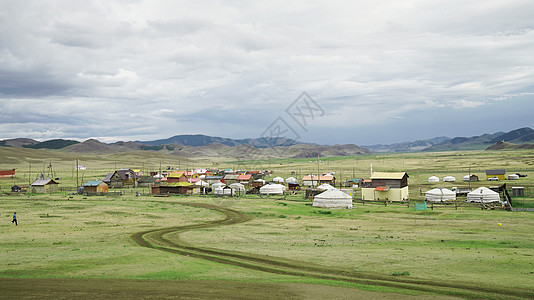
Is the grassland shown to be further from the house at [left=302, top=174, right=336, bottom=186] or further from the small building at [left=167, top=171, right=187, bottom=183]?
the small building at [left=167, top=171, right=187, bottom=183]

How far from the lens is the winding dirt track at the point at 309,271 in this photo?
1938cm

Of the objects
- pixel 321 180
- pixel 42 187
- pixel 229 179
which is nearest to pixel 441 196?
pixel 321 180

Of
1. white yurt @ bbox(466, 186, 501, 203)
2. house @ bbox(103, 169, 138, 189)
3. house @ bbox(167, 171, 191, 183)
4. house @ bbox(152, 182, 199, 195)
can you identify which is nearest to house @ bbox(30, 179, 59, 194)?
house @ bbox(103, 169, 138, 189)

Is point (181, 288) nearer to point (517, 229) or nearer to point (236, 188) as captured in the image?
point (517, 229)

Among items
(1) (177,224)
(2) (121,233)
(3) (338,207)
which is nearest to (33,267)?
(2) (121,233)

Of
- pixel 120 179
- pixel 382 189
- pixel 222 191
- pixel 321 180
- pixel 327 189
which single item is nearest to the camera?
pixel 382 189

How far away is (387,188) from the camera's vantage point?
78.6 meters

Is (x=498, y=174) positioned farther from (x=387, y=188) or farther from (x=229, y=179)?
(x=229, y=179)

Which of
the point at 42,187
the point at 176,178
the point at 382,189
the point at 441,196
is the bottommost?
the point at 441,196

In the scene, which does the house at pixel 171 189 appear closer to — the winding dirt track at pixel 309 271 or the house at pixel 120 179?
the house at pixel 120 179

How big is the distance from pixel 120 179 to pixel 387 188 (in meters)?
83.6

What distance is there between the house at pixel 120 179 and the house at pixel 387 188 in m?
77.4

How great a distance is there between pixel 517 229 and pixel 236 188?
65798mm

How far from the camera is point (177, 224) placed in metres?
47.9
